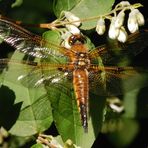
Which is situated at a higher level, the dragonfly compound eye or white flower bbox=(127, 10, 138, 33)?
white flower bbox=(127, 10, 138, 33)

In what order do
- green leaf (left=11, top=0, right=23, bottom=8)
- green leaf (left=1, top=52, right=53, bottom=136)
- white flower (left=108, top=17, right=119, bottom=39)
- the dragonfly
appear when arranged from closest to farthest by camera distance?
white flower (left=108, top=17, right=119, bottom=39), the dragonfly, green leaf (left=1, top=52, right=53, bottom=136), green leaf (left=11, top=0, right=23, bottom=8)

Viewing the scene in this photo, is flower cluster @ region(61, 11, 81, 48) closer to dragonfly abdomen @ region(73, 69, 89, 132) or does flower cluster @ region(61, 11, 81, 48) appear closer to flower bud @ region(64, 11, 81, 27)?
flower bud @ region(64, 11, 81, 27)

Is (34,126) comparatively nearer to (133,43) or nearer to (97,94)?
(97,94)

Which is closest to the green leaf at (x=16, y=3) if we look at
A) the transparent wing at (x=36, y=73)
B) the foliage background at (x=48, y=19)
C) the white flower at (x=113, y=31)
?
the foliage background at (x=48, y=19)

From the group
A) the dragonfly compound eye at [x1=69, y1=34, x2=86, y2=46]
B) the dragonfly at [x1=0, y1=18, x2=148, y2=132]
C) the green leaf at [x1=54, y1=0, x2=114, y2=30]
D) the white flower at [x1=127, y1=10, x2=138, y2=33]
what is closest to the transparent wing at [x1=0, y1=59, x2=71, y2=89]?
the dragonfly at [x1=0, y1=18, x2=148, y2=132]

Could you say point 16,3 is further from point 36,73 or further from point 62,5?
point 36,73

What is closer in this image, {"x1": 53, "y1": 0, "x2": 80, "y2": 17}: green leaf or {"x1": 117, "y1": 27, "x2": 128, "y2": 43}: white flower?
{"x1": 117, "y1": 27, "x2": 128, "y2": 43}: white flower

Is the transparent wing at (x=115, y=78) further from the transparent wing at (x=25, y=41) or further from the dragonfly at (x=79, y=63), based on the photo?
→ the transparent wing at (x=25, y=41)

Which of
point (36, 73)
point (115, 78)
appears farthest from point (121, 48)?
point (36, 73)
